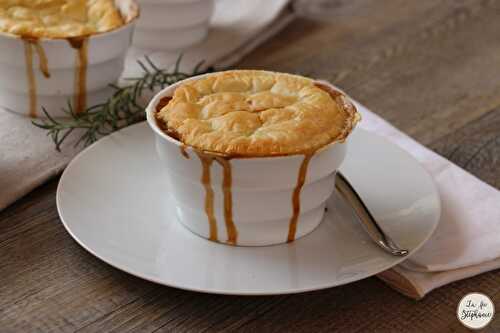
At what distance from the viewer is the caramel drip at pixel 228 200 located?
44.3 inches

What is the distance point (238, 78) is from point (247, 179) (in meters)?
0.26

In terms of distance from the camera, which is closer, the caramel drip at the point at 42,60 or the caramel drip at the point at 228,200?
the caramel drip at the point at 228,200

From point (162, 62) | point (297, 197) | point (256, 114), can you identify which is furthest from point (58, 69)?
point (297, 197)

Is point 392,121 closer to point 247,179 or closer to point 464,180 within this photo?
point 464,180

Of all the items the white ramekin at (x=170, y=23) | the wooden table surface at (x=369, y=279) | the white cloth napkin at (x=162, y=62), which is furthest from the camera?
the white ramekin at (x=170, y=23)

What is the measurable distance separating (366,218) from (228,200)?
23 cm

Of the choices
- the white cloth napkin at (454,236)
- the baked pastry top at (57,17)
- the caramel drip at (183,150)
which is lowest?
the white cloth napkin at (454,236)

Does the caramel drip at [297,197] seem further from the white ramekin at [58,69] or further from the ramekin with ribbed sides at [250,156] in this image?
the white ramekin at [58,69]

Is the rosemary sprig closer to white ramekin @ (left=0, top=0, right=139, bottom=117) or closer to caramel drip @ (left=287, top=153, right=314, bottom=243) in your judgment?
white ramekin @ (left=0, top=0, right=139, bottom=117)

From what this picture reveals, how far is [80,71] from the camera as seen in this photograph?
5.24ft

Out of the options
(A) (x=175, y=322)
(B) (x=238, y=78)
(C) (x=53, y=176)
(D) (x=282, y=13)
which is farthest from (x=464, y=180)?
(D) (x=282, y=13)

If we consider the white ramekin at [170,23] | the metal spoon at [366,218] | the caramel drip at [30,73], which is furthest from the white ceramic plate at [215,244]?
the white ramekin at [170,23]

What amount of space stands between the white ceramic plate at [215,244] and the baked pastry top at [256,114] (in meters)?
0.15

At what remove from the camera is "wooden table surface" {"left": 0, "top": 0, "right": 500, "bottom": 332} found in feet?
3.59
